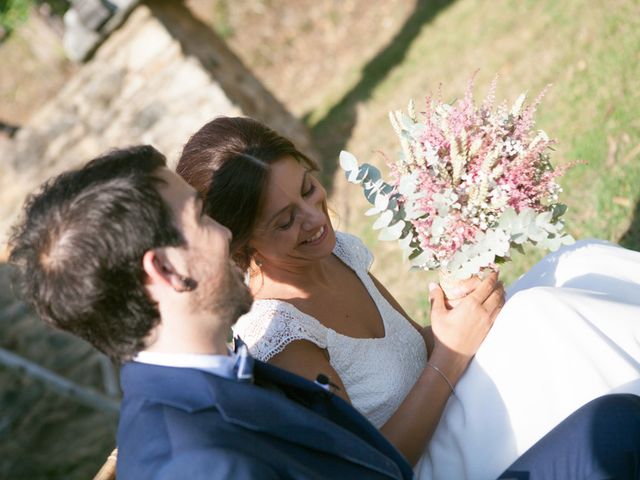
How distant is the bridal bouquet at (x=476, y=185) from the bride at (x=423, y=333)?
200 millimetres

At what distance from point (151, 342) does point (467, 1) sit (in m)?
8.45

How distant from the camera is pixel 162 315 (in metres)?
1.83

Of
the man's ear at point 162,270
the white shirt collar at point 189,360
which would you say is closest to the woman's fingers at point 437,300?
the white shirt collar at point 189,360

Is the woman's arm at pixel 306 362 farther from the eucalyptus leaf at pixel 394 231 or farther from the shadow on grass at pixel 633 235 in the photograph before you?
the shadow on grass at pixel 633 235

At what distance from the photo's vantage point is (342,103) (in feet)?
30.7

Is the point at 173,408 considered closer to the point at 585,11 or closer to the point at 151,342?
the point at 151,342

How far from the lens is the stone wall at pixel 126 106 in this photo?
707 centimetres

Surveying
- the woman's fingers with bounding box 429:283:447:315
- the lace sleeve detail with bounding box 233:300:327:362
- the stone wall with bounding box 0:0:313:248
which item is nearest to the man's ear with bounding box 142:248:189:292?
the lace sleeve detail with bounding box 233:300:327:362

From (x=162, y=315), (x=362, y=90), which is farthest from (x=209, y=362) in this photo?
(x=362, y=90)

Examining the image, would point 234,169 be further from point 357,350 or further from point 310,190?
point 357,350

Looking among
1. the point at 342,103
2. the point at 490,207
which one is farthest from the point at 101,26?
the point at 490,207

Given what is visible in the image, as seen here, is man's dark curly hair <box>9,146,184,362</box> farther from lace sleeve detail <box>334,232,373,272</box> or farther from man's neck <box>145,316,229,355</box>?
lace sleeve detail <box>334,232,373,272</box>

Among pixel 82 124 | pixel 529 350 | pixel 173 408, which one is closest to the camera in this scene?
pixel 173 408

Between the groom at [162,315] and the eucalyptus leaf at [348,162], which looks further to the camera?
the eucalyptus leaf at [348,162]
